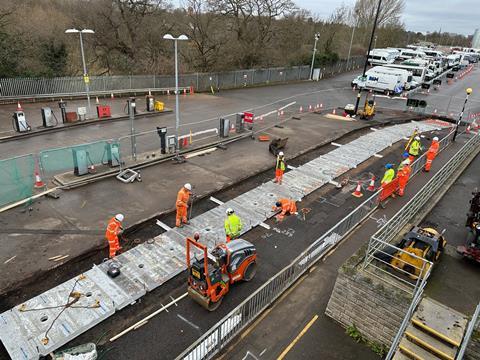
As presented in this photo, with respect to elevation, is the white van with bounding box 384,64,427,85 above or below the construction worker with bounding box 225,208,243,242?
above

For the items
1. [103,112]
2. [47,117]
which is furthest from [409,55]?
[47,117]

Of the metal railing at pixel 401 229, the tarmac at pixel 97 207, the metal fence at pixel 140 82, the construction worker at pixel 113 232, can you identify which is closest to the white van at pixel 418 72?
the metal fence at pixel 140 82

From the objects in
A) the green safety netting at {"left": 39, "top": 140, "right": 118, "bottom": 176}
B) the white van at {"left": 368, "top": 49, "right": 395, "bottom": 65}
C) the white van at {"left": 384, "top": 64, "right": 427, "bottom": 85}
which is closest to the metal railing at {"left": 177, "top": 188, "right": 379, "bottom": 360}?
the green safety netting at {"left": 39, "top": 140, "right": 118, "bottom": 176}

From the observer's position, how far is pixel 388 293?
7.45 meters

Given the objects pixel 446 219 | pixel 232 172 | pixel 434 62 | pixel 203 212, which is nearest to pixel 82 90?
pixel 232 172

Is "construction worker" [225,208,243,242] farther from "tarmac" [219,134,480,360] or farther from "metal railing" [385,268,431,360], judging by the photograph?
"metal railing" [385,268,431,360]

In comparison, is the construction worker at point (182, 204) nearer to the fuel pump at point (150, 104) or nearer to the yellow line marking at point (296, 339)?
the yellow line marking at point (296, 339)

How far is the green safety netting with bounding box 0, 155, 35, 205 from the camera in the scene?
12844 millimetres

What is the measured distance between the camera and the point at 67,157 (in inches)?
590

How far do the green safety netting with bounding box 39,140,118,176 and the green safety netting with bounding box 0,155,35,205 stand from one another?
0.62 meters

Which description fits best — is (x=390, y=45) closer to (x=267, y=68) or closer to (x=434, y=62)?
(x=434, y=62)

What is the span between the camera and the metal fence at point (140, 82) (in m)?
26.2

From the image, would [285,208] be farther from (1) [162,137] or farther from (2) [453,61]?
(2) [453,61]

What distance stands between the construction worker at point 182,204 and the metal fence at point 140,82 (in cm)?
2136
